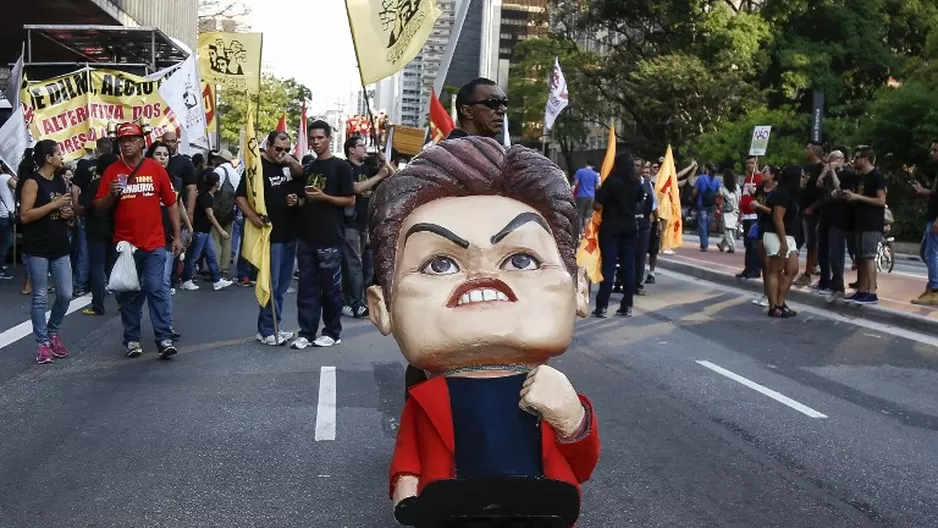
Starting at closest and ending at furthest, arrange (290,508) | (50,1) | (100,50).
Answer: (290,508) → (100,50) → (50,1)

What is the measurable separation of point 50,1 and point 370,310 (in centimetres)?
2290

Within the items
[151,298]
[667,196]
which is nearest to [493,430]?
[151,298]

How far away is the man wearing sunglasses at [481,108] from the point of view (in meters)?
4.39

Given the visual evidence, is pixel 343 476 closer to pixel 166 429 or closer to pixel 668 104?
pixel 166 429

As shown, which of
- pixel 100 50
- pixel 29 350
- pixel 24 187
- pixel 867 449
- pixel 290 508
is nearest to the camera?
pixel 290 508

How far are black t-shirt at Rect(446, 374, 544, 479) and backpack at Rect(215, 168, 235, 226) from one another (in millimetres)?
12164

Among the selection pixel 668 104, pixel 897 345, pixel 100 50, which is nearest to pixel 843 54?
pixel 668 104

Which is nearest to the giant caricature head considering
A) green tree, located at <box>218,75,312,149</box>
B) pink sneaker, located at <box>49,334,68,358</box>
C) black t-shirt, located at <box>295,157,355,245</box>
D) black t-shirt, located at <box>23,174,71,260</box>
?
black t-shirt, located at <box>295,157,355,245</box>

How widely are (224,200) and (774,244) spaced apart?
299 inches

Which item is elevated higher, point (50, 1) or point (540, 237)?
point (50, 1)

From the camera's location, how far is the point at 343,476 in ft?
16.8

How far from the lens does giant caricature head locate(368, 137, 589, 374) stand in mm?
2809

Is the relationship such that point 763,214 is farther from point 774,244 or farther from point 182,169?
point 182,169

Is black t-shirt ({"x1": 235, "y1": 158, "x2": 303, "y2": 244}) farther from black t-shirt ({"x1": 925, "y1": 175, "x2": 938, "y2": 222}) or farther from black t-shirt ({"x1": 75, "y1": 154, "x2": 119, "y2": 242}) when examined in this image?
black t-shirt ({"x1": 925, "y1": 175, "x2": 938, "y2": 222})
